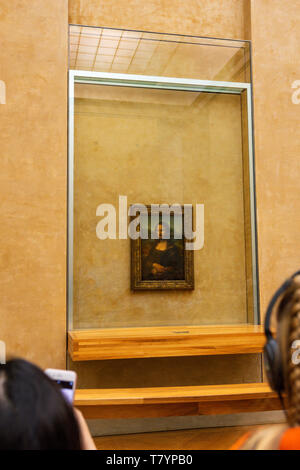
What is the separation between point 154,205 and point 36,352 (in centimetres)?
221

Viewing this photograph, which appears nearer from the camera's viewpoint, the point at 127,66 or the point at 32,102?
the point at 32,102

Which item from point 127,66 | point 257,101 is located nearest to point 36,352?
point 127,66

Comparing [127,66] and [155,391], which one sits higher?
[127,66]

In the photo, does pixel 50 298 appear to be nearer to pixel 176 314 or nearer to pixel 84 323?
pixel 84 323

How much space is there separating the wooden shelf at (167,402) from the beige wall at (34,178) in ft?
3.45

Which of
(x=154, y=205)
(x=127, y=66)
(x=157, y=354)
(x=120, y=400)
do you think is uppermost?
(x=127, y=66)

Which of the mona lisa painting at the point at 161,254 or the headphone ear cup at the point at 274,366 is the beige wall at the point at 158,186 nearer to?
the mona lisa painting at the point at 161,254

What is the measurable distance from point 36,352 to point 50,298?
619 mm

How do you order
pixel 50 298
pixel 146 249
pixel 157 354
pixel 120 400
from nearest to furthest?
pixel 120 400, pixel 157 354, pixel 50 298, pixel 146 249

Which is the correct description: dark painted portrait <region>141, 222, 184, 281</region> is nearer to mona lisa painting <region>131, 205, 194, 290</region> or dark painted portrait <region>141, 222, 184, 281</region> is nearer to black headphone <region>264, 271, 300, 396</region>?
mona lisa painting <region>131, 205, 194, 290</region>

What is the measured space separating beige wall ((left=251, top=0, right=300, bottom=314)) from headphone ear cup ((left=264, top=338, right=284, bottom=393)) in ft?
16.6

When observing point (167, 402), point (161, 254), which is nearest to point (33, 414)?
point (167, 402)

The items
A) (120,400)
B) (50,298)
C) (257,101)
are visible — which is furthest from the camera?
(257,101)

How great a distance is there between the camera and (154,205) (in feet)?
19.3
